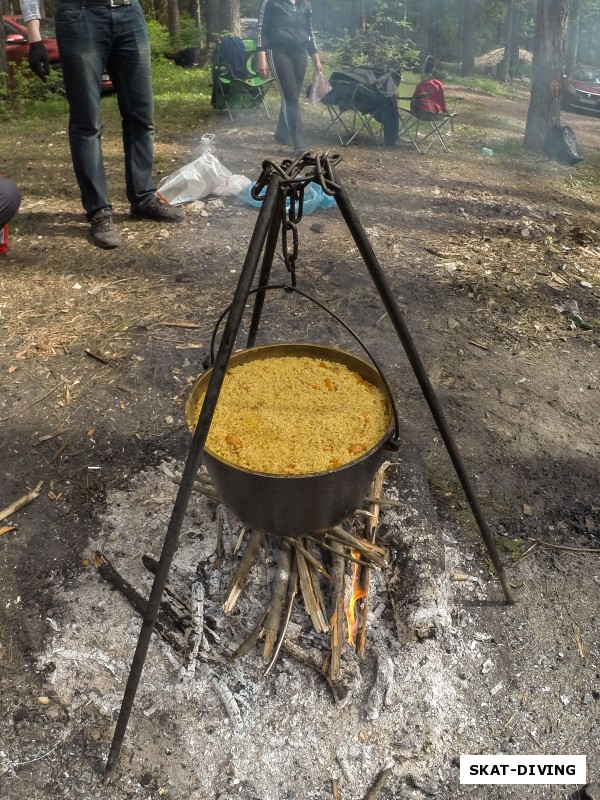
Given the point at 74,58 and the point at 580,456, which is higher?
the point at 74,58

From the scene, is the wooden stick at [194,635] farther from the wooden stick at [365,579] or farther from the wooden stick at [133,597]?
the wooden stick at [365,579]

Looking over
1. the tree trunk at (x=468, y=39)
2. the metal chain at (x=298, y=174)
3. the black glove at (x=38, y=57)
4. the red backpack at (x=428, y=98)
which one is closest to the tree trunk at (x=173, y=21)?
the tree trunk at (x=468, y=39)

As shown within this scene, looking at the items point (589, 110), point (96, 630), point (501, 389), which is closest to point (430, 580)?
point (96, 630)

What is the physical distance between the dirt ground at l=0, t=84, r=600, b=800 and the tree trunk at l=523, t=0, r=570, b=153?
130 inches

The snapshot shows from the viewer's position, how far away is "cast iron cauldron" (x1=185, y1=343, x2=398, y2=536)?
187 centimetres

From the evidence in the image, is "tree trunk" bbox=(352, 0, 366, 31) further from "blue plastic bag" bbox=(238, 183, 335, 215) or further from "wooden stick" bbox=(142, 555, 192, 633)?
"wooden stick" bbox=(142, 555, 192, 633)

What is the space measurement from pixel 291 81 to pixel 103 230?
12.6 ft

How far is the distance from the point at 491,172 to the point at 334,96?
2.62 meters

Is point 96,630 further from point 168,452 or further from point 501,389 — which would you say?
point 501,389

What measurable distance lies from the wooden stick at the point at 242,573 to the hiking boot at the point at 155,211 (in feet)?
14.0

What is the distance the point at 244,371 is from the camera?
2.49 metres

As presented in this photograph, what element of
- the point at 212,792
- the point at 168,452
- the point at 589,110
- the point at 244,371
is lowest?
the point at 212,792

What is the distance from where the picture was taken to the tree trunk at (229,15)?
13.2 meters

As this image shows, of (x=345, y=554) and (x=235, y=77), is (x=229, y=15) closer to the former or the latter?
(x=235, y=77)
